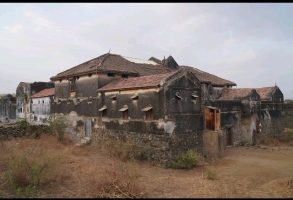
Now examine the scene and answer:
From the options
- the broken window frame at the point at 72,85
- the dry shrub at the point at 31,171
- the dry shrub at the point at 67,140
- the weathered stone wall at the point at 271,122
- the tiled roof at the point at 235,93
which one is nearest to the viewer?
the dry shrub at the point at 31,171

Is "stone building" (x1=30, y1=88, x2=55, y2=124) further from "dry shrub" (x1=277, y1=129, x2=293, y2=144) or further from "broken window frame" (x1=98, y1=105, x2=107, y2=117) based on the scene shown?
"dry shrub" (x1=277, y1=129, x2=293, y2=144)

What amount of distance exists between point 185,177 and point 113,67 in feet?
29.9

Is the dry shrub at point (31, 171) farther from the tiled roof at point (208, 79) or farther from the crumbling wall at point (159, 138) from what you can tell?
the tiled roof at point (208, 79)

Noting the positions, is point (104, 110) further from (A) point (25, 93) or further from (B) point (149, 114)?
(A) point (25, 93)

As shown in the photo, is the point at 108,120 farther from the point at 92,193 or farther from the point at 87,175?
the point at 92,193

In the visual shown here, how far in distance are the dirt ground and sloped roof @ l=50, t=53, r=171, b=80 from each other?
515cm

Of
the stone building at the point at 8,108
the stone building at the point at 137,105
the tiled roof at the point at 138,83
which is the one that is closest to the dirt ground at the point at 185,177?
the stone building at the point at 137,105

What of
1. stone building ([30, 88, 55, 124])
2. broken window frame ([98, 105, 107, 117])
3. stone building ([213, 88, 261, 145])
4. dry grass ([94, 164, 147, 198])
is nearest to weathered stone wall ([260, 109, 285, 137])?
stone building ([213, 88, 261, 145])

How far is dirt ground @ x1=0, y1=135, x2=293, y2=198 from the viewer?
24.9ft

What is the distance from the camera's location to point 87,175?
30.6 feet

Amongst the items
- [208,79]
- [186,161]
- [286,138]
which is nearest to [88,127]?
[186,161]

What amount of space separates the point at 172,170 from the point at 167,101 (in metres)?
3.23

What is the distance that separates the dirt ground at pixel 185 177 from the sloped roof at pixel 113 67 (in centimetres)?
515

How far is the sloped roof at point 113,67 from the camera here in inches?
625
